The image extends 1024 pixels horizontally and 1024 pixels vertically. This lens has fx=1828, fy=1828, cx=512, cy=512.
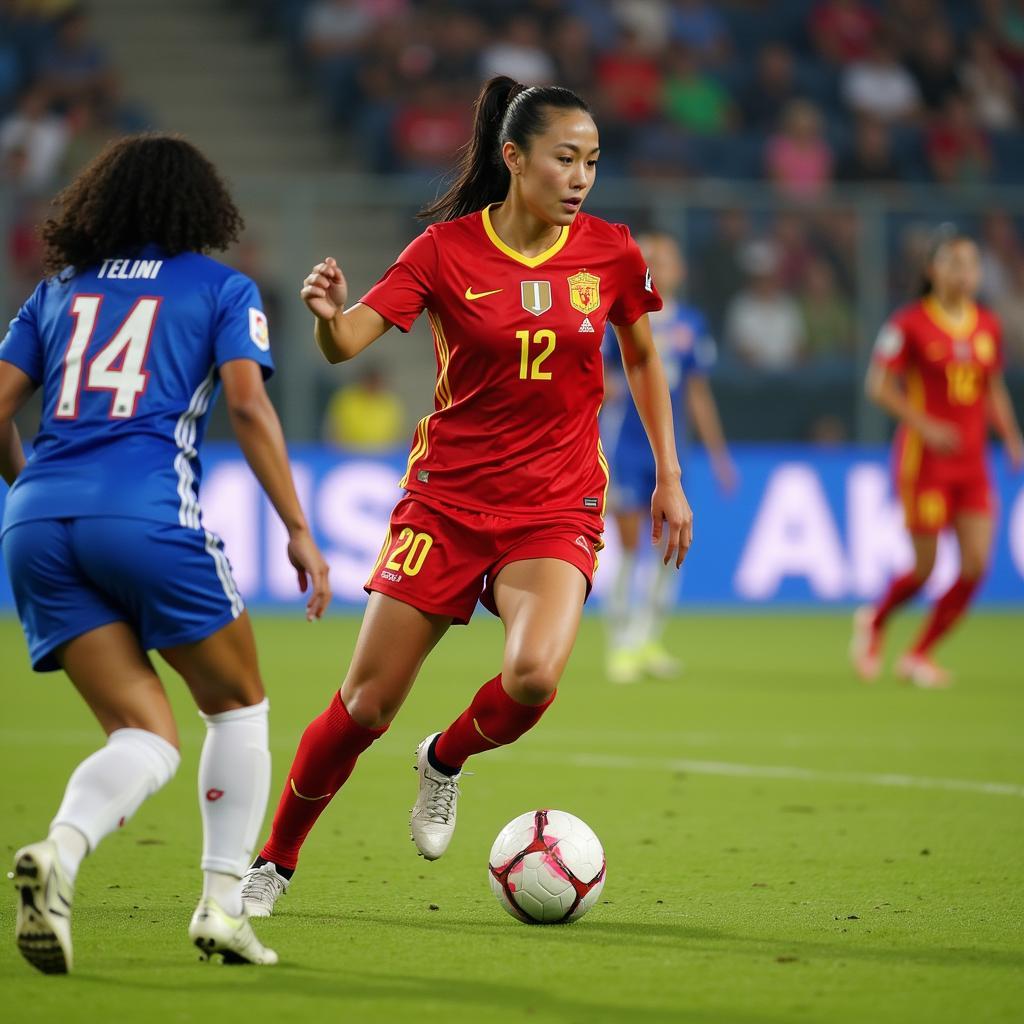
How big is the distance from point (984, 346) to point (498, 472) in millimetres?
6700

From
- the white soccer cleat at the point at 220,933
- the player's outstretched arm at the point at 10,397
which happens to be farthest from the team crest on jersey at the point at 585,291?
the white soccer cleat at the point at 220,933

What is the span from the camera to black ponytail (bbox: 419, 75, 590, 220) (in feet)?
17.0

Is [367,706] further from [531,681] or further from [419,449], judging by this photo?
[419,449]

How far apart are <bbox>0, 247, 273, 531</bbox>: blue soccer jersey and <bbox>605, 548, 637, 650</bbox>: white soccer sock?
7.41 m

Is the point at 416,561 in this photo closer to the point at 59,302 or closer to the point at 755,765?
the point at 59,302

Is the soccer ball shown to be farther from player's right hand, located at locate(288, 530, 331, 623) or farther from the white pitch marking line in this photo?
the white pitch marking line

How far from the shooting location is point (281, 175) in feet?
64.8

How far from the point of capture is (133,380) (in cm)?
423

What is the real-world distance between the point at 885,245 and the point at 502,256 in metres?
12.5

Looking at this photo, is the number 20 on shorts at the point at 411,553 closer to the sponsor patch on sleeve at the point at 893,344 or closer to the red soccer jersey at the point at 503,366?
the red soccer jersey at the point at 503,366

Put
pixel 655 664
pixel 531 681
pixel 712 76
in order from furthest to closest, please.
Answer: pixel 712 76, pixel 655 664, pixel 531 681

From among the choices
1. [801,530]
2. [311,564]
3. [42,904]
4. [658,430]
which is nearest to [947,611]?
[801,530]

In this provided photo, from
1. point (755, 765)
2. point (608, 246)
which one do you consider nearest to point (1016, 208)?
point (755, 765)

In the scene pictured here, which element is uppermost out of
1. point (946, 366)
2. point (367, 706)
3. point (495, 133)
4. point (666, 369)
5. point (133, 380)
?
point (946, 366)
